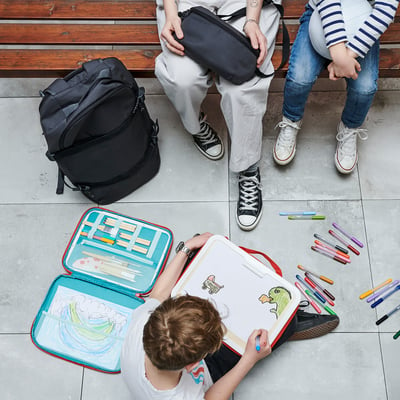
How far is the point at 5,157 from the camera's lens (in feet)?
6.01

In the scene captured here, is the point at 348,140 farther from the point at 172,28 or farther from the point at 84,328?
the point at 84,328

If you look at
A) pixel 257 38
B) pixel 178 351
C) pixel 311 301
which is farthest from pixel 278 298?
pixel 257 38

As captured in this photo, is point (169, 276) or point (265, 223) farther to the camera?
point (265, 223)

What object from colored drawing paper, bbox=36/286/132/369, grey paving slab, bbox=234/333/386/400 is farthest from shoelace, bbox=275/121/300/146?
colored drawing paper, bbox=36/286/132/369

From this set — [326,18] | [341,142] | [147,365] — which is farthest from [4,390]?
[326,18]

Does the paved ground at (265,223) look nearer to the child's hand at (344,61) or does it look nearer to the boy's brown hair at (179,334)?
the child's hand at (344,61)

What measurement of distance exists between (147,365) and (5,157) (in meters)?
1.12

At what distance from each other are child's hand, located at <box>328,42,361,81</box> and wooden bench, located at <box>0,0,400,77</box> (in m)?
0.20

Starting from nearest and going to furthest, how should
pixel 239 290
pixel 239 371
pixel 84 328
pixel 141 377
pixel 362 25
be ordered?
pixel 141 377 → pixel 239 371 → pixel 362 25 → pixel 239 290 → pixel 84 328

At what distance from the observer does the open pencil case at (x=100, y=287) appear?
5.07 feet

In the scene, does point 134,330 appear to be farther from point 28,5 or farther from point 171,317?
point 28,5

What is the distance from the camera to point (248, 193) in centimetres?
169

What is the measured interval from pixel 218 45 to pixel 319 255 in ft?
2.56

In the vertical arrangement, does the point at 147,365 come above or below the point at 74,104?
below
